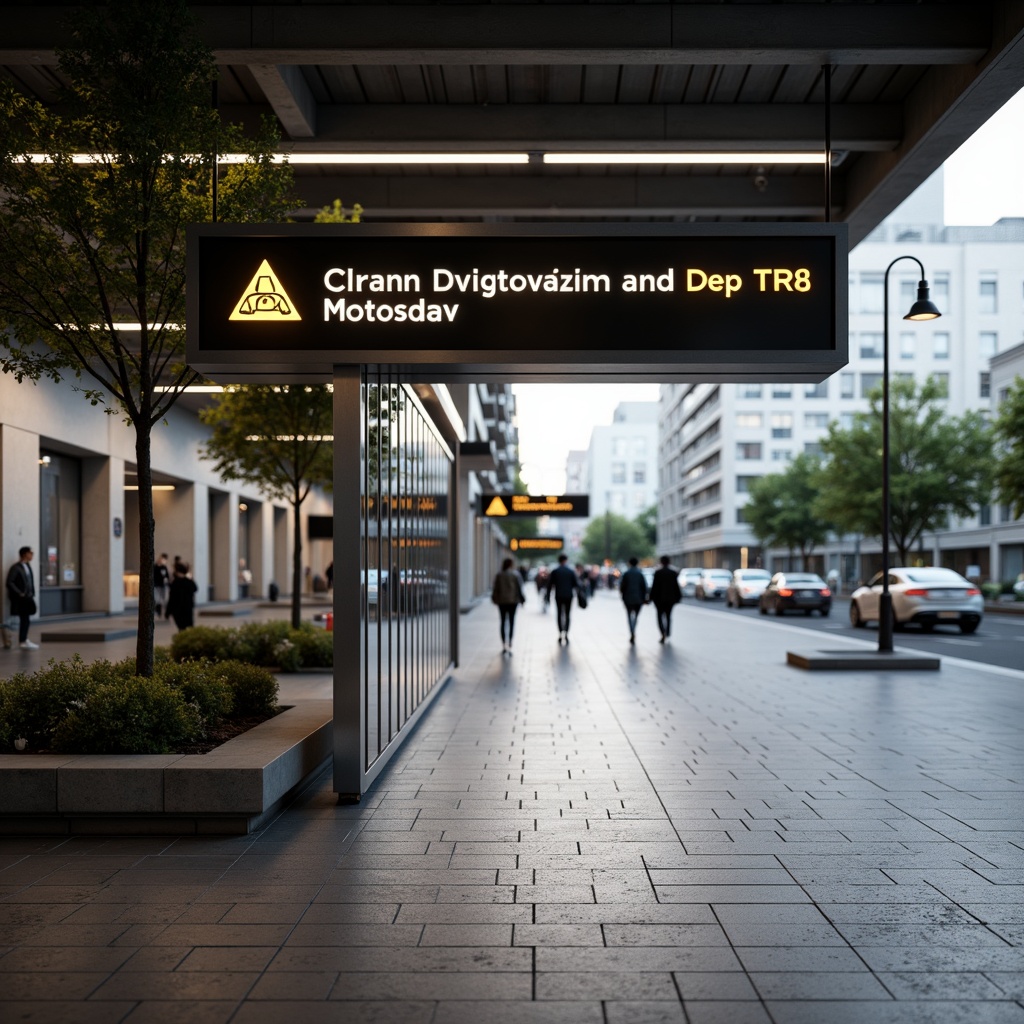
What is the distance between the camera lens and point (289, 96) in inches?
353

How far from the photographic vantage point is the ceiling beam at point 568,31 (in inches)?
317

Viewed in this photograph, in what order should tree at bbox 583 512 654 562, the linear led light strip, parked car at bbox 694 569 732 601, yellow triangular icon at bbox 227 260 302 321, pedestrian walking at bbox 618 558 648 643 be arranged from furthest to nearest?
tree at bbox 583 512 654 562, parked car at bbox 694 569 732 601, pedestrian walking at bbox 618 558 648 643, the linear led light strip, yellow triangular icon at bbox 227 260 302 321

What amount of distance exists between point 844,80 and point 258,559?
3868 centimetres

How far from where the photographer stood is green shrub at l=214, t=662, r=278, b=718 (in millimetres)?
8742

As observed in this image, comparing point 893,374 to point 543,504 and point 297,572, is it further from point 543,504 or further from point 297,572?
point 297,572

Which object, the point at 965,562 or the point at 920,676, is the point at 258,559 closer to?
the point at 920,676

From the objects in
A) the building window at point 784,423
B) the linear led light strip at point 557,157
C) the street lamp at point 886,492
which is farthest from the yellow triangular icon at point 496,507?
the building window at point 784,423

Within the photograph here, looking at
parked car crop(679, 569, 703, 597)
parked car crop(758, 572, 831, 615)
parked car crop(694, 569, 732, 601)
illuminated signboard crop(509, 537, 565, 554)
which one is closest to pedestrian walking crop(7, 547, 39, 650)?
parked car crop(758, 572, 831, 615)

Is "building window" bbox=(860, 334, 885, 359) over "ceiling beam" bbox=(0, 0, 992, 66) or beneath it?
over

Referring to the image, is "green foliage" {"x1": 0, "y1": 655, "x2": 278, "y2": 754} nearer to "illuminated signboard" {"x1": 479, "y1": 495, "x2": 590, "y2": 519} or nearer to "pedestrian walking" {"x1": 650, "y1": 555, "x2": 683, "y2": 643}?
"pedestrian walking" {"x1": 650, "y1": 555, "x2": 683, "y2": 643}

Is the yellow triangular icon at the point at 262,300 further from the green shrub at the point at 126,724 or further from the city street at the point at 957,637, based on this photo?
the city street at the point at 957,637

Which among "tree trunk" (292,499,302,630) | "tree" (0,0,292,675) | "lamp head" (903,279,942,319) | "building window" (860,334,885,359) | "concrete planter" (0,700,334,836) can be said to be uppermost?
"building window" (860,334,885,359)

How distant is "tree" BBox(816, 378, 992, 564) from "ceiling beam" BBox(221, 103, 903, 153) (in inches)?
1659

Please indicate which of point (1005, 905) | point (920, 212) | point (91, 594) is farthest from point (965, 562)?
point (1005, 905)
